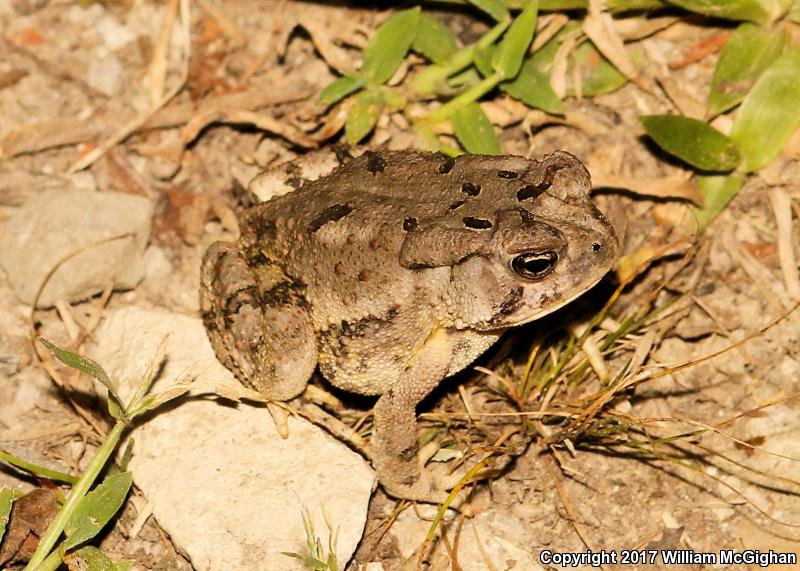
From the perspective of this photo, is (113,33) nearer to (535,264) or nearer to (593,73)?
(593,73)

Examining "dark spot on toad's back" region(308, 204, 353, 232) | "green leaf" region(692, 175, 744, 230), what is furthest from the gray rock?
"green leaf" region(692, 175, 744, 230)

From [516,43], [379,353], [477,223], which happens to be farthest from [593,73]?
[379,353]

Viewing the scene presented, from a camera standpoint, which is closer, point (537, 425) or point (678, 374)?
point (537, 425)

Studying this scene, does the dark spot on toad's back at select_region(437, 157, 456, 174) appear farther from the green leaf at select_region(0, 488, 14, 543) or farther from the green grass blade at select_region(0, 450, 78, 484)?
the green leaf at select_region(0, 488, 14, 543)

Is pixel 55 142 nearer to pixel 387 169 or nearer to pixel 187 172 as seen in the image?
pixel 187 172

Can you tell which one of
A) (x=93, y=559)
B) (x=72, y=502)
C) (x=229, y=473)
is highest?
(x=72, y=502)

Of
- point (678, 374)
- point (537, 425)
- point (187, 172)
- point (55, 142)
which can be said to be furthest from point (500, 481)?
point (55, 142)
